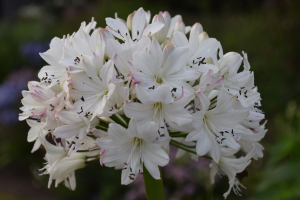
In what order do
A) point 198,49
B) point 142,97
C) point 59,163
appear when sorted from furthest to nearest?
point 59,163
point 198,49
point 142,97

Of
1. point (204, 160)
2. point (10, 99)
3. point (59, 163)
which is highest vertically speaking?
point (59, 163)

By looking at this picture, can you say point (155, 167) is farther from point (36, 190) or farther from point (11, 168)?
point (11, 168)

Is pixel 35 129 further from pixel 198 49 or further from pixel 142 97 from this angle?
pixel 198 49

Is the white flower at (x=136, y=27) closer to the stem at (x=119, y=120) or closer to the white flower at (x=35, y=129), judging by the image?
the stem at (x=119, y=120)

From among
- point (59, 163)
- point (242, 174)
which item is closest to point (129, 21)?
point (59, 163)

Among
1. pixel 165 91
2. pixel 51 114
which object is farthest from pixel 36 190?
pixel 165 91

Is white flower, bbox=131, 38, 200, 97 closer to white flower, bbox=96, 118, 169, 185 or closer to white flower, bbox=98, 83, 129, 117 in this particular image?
white flower, bbox=98, 83, 129, 117
